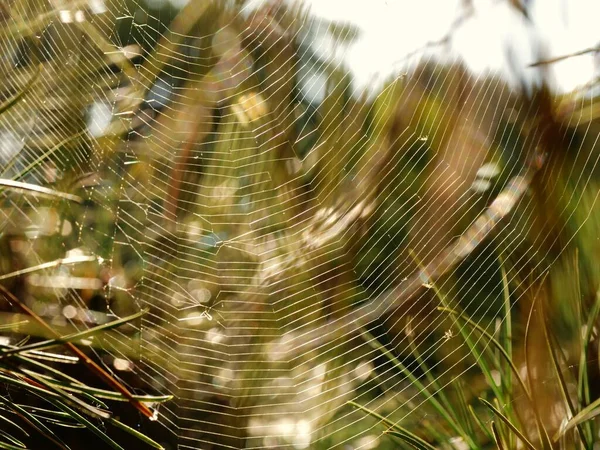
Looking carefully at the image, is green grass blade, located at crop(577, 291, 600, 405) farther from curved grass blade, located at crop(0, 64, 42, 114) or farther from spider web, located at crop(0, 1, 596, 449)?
curved grass blade, located at crop(0, 64, 42, 114)

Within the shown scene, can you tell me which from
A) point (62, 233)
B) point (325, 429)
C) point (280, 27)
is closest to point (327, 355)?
point (325, 429)

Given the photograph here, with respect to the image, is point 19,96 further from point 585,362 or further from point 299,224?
point 299,224

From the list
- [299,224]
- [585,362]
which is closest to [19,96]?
[585,362]

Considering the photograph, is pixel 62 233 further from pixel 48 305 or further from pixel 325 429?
pixel 325 429

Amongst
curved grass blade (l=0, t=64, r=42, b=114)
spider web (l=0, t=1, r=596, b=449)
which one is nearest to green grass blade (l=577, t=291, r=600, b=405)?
spider web (l=0, t=1, r=596, b=449)

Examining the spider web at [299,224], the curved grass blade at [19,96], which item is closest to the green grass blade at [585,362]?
the spider web at [299,224]

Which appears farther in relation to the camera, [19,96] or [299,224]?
[299,224]

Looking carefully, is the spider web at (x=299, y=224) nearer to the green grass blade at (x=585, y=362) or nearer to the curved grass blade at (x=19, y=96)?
the green grass blade at (x=585, y=362)

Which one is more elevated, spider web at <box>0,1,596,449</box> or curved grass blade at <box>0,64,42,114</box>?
spider web at <box>0,1,596,449</box>

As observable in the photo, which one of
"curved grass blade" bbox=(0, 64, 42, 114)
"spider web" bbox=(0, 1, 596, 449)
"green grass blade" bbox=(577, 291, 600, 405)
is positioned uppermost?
"spider web" bbox=(0, 1, 596, 449)
